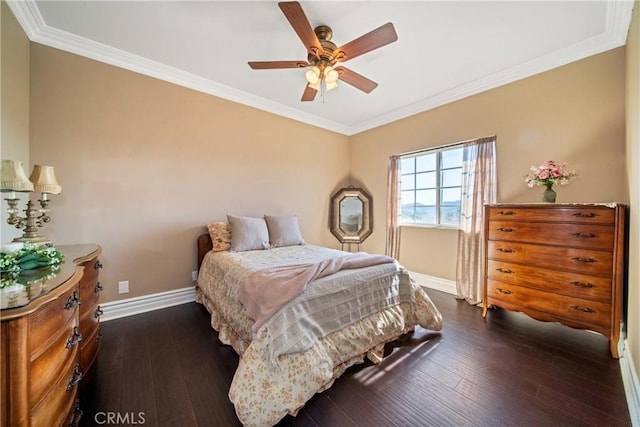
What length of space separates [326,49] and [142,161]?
89.3 inches

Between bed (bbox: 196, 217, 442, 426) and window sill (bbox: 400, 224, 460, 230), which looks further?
window sill (bbox: 400, 224, 460, 230)

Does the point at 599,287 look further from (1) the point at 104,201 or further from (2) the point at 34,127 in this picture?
(2) the point at 34,127

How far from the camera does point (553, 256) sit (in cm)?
215

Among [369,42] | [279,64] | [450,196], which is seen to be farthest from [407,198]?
[279,64]

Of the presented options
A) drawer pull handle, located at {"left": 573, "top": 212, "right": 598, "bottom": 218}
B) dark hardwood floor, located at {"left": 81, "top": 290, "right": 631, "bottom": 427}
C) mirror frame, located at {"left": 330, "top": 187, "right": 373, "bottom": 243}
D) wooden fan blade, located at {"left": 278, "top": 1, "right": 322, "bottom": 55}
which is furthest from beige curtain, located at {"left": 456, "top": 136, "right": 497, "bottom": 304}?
wooden fan blade, located at {"left": 278, "top": 1, "right": 322, "bottom": 55}

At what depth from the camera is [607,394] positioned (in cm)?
153

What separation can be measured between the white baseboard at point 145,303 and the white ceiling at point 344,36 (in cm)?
249

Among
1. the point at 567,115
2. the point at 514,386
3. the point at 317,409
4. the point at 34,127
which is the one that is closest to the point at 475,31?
the point at 567,115

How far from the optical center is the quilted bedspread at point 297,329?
4.37ft

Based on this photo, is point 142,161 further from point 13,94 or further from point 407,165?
point 407,165

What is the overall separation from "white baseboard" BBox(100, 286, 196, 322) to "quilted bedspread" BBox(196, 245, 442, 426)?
0.38m

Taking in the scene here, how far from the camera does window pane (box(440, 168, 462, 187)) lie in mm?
3334

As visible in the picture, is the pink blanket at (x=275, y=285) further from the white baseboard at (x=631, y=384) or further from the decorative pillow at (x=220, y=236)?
the white baseboard at (x=631, y=384)

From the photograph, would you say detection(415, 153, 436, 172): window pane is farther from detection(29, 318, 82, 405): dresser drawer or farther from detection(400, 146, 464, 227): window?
detection(29, 318, 82, 405): dresser drawer
